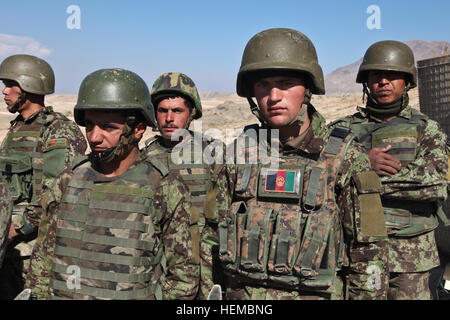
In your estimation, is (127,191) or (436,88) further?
(436,88)

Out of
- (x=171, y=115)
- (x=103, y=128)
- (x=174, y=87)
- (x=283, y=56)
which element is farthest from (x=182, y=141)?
(x=283, y=56)

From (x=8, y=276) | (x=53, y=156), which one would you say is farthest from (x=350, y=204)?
(x=8, y=276)

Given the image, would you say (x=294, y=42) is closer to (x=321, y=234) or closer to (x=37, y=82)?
(x=321, y=234)

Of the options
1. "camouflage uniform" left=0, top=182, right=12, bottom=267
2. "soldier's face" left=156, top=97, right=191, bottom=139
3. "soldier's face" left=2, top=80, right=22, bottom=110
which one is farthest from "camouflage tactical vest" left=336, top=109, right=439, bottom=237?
"soldier's face" left=2, top=80, right=22, bottom=110

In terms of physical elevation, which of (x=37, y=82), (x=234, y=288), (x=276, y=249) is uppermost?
(x=37, y=82)

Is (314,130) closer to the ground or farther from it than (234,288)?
farther from it

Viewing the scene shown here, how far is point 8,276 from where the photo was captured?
15.3 ft

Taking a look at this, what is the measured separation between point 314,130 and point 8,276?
391cm

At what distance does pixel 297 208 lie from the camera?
2.55 m

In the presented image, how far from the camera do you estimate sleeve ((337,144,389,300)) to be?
2.51 meters

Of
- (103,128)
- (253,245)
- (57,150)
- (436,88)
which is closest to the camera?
(253,245)

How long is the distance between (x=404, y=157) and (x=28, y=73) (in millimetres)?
4498

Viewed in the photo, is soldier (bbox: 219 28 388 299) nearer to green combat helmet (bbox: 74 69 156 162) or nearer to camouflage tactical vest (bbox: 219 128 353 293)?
camouflage tactical vest (bbox: 219 128 353 293)

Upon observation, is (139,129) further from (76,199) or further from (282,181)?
(282,181)
